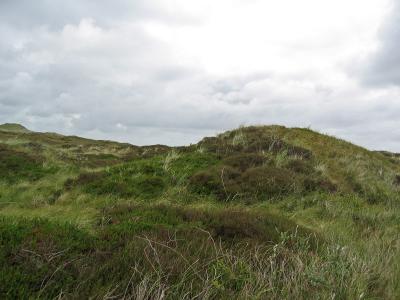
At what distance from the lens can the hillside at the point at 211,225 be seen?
3920 millimetres

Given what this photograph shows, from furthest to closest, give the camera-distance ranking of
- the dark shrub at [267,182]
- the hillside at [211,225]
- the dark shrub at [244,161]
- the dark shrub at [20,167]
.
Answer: the dark shrub at [20,167]
the dark shrub at [244,161]
the dark shrub at [267,182]
the hillside at [211,225]

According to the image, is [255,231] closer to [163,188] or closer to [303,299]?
[303,299]

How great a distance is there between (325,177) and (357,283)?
9.86 m

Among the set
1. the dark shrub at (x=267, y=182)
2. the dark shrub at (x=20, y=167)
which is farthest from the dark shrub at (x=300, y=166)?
the dark shrub at (x=20, y=167)

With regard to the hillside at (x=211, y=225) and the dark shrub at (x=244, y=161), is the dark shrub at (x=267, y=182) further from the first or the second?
the dark shrub at (x=244, y=161)

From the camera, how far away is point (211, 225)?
682 cm

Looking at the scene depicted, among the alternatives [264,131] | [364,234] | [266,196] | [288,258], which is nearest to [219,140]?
[264,131]

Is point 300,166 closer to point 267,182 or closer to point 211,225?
point 267,182

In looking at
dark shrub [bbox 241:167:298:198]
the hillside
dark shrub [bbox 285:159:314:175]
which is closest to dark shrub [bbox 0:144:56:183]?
the hillside

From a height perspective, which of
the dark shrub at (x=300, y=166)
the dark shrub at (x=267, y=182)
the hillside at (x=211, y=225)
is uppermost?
the dark shrub at (x=300, y=166)

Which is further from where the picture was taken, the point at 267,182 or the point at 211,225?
the point at 267,182

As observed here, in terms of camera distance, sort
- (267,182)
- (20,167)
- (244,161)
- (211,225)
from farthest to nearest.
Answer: (20,167) → (244,161) → (267,182) → (211,225)

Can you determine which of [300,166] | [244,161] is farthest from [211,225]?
[300,166]

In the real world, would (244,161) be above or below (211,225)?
above
